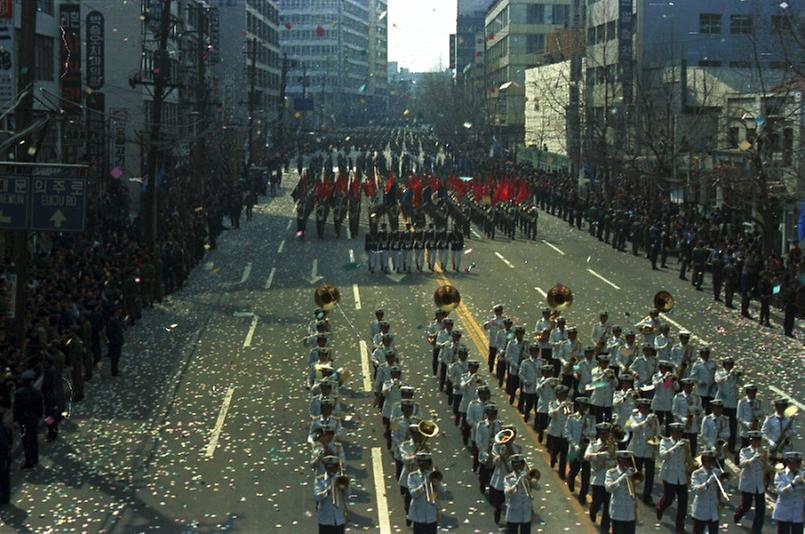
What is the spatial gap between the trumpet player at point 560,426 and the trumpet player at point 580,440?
1.30 ft

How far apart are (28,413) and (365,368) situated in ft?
29.1

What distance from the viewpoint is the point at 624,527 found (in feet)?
47.0

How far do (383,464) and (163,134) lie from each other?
47.4m

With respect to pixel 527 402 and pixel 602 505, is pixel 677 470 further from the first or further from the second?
pixel 527 402

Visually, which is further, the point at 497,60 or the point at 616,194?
the point at 497,60

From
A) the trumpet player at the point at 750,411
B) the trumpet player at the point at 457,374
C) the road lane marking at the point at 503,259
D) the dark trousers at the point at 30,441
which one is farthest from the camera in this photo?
the road lane marking at the point at 503,259

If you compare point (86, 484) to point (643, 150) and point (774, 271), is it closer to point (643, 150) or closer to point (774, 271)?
point (774, 271)

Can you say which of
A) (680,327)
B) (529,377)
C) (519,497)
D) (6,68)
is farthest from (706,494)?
(6,68)

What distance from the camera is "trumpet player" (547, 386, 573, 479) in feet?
57.5

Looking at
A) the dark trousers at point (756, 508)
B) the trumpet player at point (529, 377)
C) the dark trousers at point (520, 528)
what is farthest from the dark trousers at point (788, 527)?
the trumpet player at point (529, 377)

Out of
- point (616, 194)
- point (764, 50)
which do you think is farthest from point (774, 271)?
point (764, 50)

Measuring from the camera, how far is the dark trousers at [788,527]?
14.5 meters

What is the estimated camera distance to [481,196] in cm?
5266

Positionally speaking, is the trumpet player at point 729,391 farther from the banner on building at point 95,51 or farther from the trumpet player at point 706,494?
the banner on building at point 95,51
